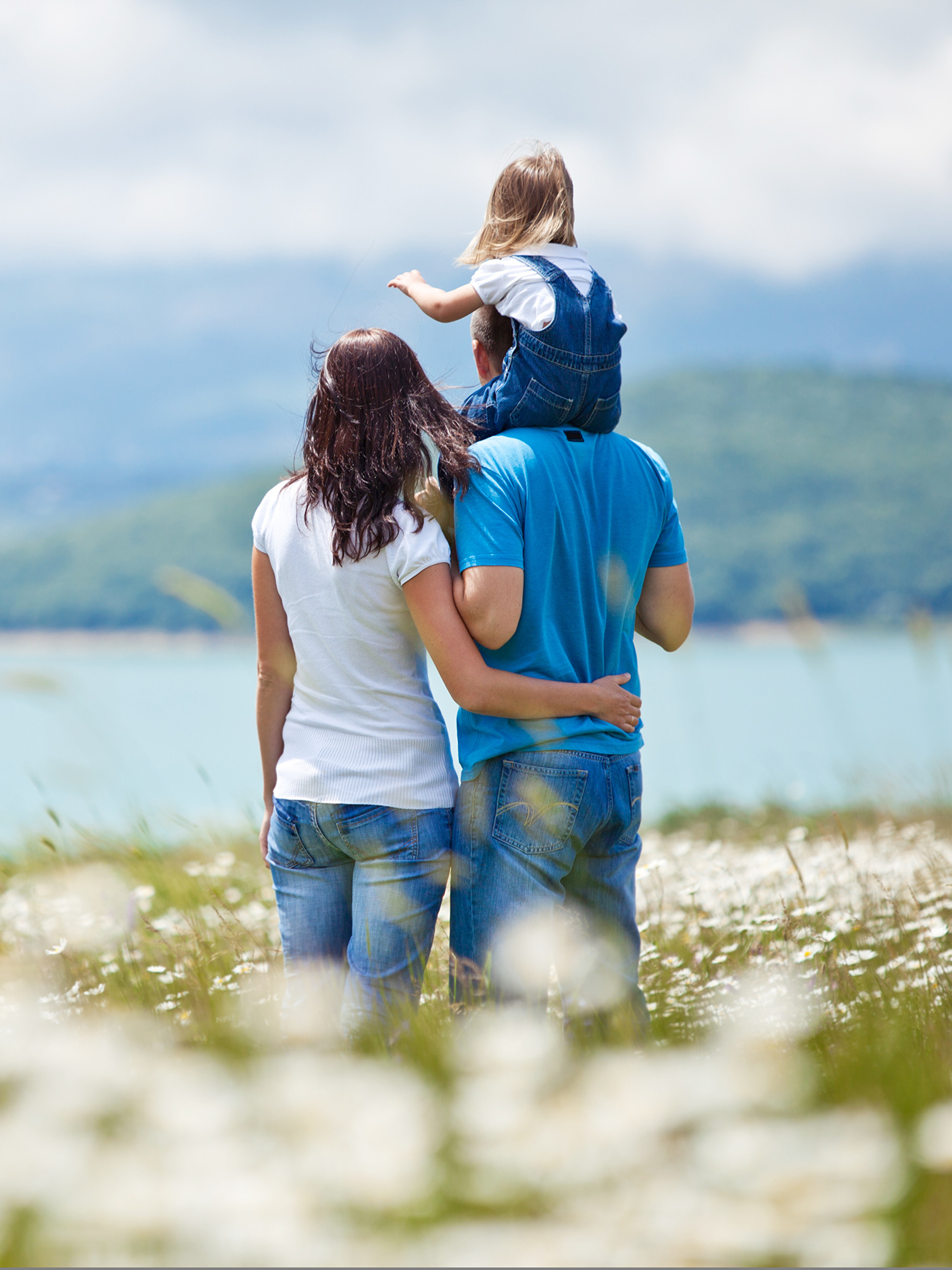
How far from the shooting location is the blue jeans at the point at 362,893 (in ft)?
7.82

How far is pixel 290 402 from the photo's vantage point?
2963mm

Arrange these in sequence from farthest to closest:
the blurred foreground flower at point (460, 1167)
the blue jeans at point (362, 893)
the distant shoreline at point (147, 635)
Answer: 1. the distant shoreline at point (147, 635)
2. the blue jeans at point (362, 893)
3. the blurred foreground flower at point (460, 1167)

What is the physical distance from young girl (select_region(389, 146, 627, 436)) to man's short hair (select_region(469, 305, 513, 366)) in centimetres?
3

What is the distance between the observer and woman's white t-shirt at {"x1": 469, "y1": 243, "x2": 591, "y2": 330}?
256cm

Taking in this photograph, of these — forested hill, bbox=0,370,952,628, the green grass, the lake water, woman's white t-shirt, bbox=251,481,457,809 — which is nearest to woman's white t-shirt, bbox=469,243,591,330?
woman's white t-shirt, bbox=251,481,457,809

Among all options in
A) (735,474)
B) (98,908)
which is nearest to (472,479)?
(98,908)

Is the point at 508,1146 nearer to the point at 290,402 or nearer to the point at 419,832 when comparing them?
the point at 419,832

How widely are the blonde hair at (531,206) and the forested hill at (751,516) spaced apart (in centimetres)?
7459

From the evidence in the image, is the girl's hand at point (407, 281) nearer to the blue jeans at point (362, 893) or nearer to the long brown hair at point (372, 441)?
the long brown hair at point (372, 441)

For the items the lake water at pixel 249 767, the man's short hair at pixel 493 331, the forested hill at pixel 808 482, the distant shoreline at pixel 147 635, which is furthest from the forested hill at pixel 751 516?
the man's short hair at pixel 493 331

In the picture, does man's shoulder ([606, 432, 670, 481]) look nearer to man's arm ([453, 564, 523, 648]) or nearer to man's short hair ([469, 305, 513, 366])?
man's short hair ([469, 305, 513, 366])

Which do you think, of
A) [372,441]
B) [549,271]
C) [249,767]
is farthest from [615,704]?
[249,767]

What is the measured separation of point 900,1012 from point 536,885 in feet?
Answer: 2.75

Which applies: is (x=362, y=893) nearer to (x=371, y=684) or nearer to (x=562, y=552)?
(x=371, y=684)
